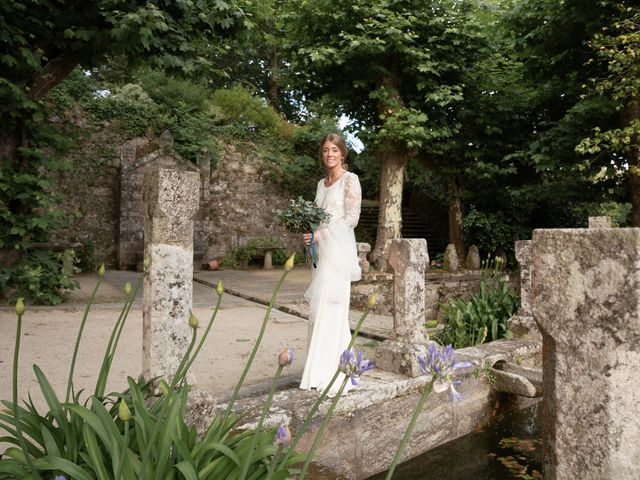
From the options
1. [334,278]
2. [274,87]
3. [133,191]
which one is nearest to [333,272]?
[334,278]

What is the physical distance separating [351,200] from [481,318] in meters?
3.06

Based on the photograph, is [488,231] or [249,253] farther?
[249,253]

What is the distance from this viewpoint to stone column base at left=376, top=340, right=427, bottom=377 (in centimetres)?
383

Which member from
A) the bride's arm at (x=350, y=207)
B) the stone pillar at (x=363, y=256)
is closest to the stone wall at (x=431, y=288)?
the stone pillar at (x=363, y=256)

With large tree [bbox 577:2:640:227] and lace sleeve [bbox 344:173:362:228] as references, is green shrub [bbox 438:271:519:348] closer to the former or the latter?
lace sleeve [bbox 344:173:362:228]

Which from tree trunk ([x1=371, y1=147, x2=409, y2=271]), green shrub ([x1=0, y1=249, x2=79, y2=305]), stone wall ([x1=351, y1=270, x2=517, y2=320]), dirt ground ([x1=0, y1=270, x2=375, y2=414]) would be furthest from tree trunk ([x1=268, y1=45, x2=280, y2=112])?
green shrub ([x1=0, y1=249, x2=79, y2=305])

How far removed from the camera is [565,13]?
902 centimetres

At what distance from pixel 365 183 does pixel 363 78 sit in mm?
8467

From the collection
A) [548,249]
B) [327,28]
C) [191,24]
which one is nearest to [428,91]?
[327,28]

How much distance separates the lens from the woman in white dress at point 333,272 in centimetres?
348

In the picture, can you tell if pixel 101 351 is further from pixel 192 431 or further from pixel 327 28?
pixel 327 28

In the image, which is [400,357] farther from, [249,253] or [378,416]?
[249,253]

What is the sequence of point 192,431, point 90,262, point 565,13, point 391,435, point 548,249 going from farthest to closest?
point 90,262, point 565,13, point 391,435, point 192,431, point 548,249

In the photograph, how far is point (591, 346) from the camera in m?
1.58
